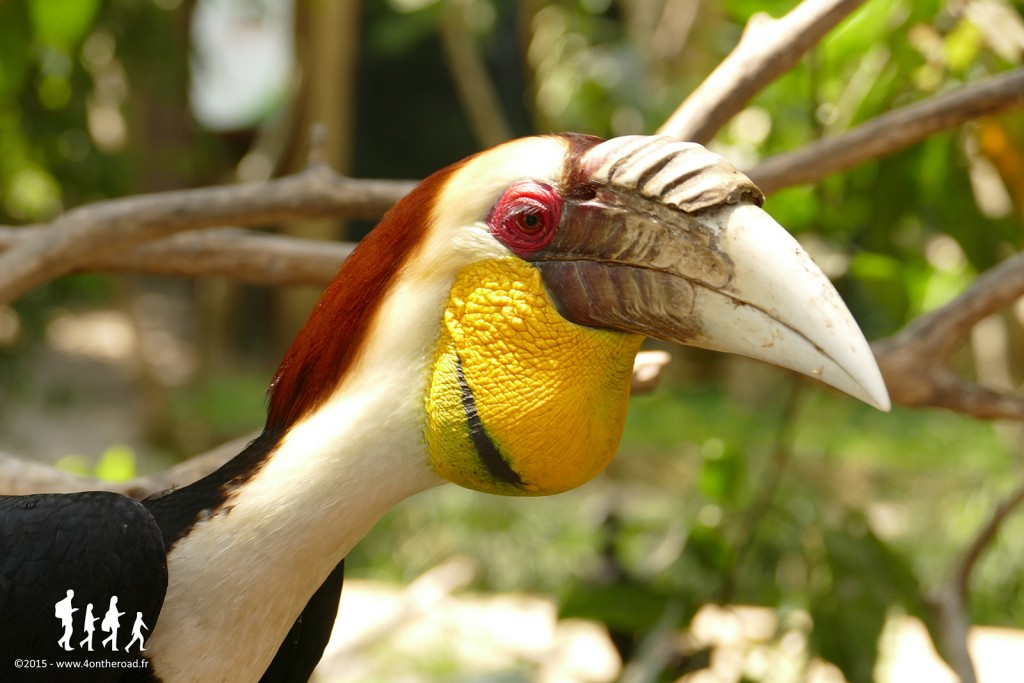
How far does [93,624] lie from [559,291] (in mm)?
489

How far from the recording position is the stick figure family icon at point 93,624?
0.92 metres

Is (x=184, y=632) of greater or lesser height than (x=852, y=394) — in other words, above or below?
below

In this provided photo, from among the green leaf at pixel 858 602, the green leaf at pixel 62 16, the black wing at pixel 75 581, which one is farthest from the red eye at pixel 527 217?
the green leaf at pixel 858 602

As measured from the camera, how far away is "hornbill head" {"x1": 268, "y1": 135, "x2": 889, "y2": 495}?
3.00 ft

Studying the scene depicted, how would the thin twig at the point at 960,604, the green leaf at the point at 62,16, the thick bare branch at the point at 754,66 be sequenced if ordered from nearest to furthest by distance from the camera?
the thick bare branch at the point at 754,66, the green leaf at the point at 62,16, the thin twig at the point at 960,604

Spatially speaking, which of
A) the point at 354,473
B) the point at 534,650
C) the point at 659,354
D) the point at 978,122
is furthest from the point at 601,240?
the point at 534,650

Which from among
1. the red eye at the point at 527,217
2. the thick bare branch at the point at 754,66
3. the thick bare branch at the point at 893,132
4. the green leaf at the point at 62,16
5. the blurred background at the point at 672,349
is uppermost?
the green leaf at the point at 62,16

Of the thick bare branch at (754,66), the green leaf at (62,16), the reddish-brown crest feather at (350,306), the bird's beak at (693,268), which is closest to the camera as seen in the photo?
the bird's beak at (693,268)

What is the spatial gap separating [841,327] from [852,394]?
54 mm

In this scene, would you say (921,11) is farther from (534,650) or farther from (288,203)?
(534,650)

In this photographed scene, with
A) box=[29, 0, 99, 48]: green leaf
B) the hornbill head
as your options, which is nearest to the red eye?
the hornbill head

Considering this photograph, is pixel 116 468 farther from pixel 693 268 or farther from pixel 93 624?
pixel 693 268

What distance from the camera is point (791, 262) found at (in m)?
0.89

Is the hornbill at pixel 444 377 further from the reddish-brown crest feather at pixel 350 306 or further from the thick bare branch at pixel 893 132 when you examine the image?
the thick bare branch at pixel 893 132
